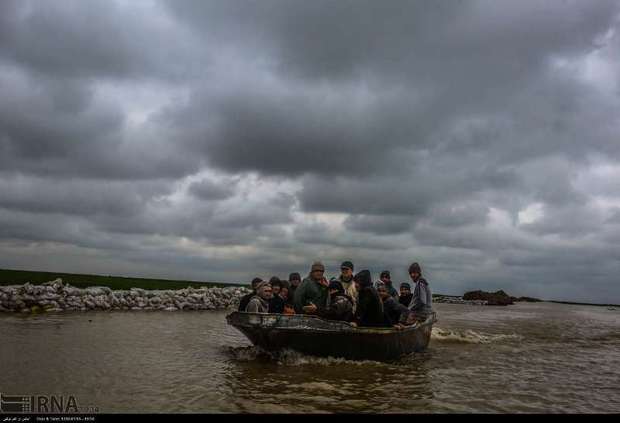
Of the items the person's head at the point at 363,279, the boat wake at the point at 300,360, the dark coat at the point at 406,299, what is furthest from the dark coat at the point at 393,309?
the dark coat at the point at 406,299

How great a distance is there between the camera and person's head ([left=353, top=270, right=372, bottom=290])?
10.2 m

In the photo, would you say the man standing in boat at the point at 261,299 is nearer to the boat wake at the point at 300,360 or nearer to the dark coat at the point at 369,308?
the boat wake at the point at 300,360

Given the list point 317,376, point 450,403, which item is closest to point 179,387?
point 317,376

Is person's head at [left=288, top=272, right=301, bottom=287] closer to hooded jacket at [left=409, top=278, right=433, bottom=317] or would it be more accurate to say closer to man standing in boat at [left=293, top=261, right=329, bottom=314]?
man standing in boat at [left=293, top=261, right=329, bottom=314]

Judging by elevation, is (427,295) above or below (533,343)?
above

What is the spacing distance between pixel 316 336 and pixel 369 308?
5.18 ft

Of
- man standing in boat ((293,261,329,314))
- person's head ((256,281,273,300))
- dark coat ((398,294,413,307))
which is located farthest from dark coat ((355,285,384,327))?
dark coat ((398,294,413,307))

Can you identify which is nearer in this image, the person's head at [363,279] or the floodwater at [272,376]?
the floodwater at [272,376]

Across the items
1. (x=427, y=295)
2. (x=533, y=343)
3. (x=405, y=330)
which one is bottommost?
(x=533, y=343)

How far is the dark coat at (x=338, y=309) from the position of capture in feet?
33.5

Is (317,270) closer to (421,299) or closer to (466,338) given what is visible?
(421,299)

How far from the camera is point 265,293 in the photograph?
11828mm

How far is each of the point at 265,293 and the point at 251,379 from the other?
131 inches
